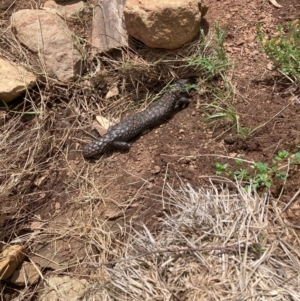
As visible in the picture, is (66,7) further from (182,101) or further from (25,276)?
(25,276)

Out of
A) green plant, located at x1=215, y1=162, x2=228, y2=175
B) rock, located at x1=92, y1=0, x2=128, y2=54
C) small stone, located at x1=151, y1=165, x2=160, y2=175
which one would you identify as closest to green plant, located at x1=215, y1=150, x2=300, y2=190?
green plant, located at x1=215, y1=162, x2=228, y2=175

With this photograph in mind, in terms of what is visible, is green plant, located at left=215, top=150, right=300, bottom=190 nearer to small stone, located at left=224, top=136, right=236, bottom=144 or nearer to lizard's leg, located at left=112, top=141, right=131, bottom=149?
small stone, located at left=224, top=136, right=236, bottom=144

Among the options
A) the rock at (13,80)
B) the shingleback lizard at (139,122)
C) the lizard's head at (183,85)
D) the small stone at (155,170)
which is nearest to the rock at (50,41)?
the rock at (13,80)

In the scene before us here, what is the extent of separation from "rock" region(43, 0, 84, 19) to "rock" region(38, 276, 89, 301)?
127 inches

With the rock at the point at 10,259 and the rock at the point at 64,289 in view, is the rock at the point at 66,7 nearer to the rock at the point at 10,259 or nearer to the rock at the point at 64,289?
the rock at the point at 10,259

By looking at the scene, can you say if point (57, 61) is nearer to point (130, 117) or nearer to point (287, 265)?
point (130, 117)

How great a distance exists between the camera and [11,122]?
15.9 feet

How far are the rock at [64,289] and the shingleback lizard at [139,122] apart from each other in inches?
53.0

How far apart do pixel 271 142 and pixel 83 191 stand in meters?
1.86

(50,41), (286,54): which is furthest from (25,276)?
(286,54)

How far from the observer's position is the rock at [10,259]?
3.81 meters

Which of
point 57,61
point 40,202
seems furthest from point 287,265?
point 57,61

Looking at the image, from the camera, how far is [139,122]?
15.5ft

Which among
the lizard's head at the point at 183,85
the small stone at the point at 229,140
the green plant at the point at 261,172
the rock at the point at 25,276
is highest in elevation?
the green plant at the point at 261,172
